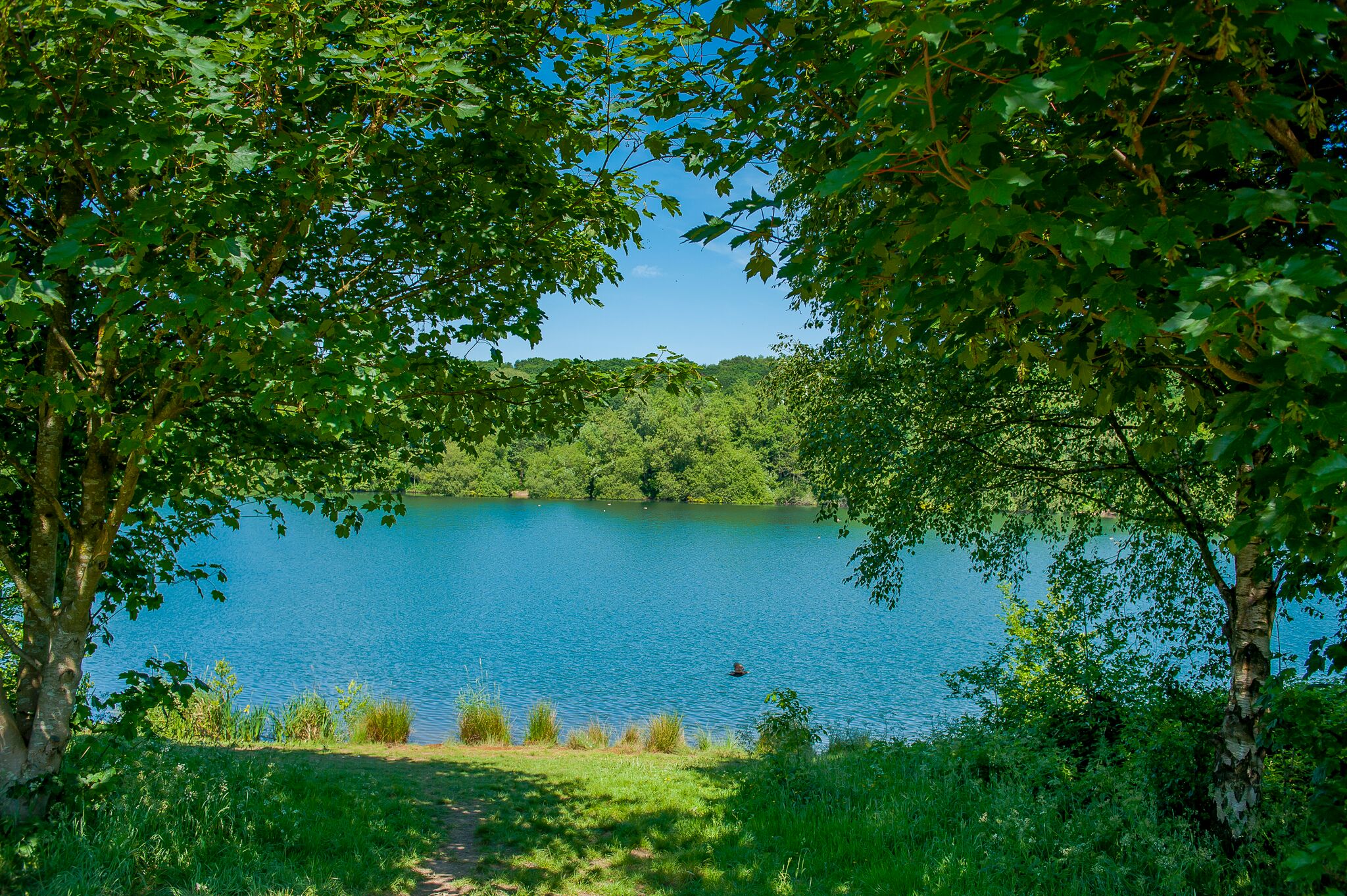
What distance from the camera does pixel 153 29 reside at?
3166 millimetres

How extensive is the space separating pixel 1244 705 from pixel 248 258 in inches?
256

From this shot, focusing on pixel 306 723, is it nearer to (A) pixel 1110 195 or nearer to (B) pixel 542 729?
(B) pixel 542 729

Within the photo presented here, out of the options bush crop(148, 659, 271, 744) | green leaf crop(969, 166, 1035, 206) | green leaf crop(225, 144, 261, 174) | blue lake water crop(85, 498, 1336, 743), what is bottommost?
blue lake water crop(85, 498, 1336, 743)

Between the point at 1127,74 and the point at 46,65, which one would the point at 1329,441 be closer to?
the point at 1127,74

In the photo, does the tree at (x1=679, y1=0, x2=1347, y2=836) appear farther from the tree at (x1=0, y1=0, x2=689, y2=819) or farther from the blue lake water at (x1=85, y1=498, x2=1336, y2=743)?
the blue lake water at (x1=85, y1=498, x2=1336, y2=743)

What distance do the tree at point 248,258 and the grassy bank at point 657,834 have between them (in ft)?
2.72

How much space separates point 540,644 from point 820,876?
56.0 ft

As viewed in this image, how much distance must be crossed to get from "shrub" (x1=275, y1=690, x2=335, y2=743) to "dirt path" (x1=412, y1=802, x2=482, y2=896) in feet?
17.7

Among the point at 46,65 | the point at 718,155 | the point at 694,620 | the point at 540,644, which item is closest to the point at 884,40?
the point at 718,155

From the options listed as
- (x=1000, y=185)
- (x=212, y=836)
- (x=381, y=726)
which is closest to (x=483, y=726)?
(x=381, y=726)

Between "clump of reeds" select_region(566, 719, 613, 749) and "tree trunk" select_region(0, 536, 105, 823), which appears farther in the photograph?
"clump of reeds" select_region(566, 719, 613, 749)

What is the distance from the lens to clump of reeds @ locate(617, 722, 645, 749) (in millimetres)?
11211

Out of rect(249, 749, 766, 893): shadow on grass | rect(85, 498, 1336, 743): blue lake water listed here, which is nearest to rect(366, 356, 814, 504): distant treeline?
rect(85, 498, 1336, 743): blue lake water

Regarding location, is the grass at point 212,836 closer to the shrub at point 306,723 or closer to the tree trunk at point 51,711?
the tree trunk at point 51,711
